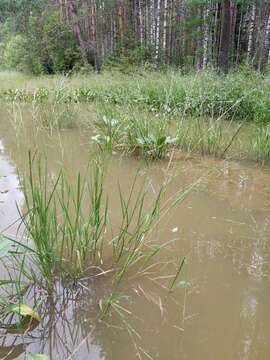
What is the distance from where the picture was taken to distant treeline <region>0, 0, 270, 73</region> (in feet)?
35.7

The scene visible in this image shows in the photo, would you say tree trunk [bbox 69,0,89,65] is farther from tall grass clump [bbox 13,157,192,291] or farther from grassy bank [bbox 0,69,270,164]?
tall grass clump [bbox 13,157,192,291]

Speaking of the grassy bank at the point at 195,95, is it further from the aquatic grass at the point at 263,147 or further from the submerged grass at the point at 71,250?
the submerged grass at the point at 71,250

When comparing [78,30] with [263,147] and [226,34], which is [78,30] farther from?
[263,147]

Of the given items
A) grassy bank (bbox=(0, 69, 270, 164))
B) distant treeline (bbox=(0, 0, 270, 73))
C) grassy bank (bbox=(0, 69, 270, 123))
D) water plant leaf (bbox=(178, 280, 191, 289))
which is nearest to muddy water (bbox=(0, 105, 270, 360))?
water plant leaf (bbox=(178, 280, 191, 289))

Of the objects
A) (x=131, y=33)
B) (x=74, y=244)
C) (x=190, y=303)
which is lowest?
(x=190, y=303)

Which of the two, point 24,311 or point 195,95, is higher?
Result: point 195,95

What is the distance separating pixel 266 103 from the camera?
4316 millimetres

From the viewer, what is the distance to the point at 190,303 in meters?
1.38

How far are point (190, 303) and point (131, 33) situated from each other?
13513mm

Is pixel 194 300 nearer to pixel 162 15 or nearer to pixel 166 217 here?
pixel 166 217

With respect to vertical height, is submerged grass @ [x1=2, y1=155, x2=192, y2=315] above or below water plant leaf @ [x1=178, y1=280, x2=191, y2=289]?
above

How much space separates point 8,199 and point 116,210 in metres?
0.74

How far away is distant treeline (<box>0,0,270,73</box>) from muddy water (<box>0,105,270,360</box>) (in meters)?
9.12

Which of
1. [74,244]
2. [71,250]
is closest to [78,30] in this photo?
[74,244]
